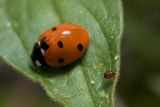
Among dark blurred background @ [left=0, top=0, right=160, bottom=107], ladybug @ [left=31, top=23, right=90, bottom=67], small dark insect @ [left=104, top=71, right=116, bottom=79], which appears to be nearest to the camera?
small dark insect @ [left=104, top=71, right=116, bottom=79]

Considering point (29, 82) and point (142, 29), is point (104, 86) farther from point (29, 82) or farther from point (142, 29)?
point (29, 82)

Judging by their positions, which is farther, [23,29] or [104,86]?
[23,29]

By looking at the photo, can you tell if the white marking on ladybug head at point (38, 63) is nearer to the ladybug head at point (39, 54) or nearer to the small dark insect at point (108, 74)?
the ladybug head at point (39, 54)

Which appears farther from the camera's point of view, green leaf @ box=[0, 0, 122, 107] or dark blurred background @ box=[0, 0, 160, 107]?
dark blurred background @ box=[0, 0, 160, 107]

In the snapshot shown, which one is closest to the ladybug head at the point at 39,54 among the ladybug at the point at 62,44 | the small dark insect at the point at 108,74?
the ladybug at the point at 62,44

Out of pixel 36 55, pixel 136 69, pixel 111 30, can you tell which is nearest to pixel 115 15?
pixel 111 30

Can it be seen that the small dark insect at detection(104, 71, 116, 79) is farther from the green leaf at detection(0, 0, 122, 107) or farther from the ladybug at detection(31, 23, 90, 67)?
the ladybug at detection(31, 23, 90, 67)

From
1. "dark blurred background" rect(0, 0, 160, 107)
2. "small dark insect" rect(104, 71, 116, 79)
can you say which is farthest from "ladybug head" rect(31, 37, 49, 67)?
"dark blurred background" rect(0, 0, 160, 107)
